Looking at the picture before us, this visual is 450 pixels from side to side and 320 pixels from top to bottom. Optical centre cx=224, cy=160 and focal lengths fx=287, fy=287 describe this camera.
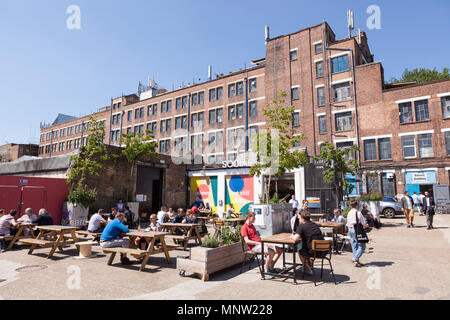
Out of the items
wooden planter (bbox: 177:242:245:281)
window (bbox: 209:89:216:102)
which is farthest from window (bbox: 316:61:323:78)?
wooden planter (bbox: 177:242:245:281)

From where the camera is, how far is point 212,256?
20.2ft

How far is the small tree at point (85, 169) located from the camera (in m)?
13.8

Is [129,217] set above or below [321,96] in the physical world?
below

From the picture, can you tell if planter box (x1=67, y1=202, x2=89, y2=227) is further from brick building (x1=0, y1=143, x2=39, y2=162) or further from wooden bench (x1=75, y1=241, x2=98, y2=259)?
brick building (x1=0, y1=143, x2=39, y2=162)

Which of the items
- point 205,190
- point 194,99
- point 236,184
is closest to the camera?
point 236,184

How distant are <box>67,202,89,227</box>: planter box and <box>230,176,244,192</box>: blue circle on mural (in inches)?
441

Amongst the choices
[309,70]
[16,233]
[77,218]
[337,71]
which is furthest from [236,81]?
[16,233]

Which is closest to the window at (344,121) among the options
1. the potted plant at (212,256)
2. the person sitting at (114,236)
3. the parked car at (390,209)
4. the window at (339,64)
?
the window at (339,64)

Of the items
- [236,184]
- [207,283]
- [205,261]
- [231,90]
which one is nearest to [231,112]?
[231,90]

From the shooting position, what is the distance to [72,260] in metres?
7.95

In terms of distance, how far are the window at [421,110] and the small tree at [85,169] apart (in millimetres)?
26751

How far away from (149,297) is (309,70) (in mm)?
32145

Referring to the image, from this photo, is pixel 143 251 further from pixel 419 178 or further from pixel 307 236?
pixel 419 178

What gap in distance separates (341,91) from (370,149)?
6.93m
